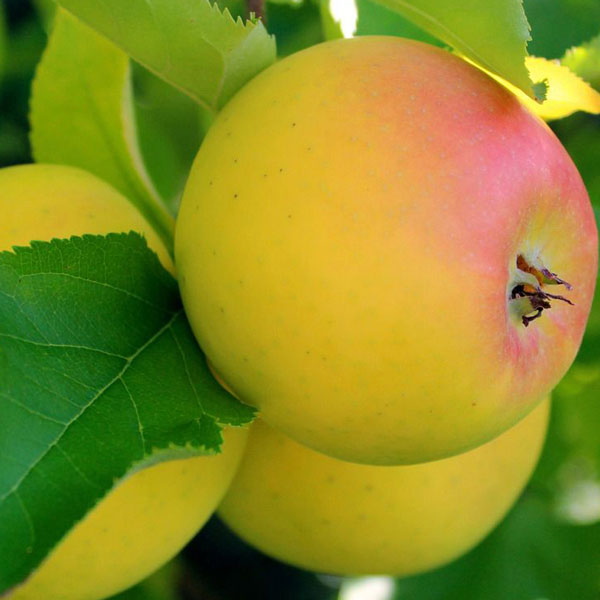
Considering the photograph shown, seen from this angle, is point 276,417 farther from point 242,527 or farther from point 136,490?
point 242,527

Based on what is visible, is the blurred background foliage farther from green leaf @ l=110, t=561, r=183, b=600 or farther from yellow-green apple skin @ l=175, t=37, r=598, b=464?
yellow-green apple skin @ l=175, t=37, r=598, b=464

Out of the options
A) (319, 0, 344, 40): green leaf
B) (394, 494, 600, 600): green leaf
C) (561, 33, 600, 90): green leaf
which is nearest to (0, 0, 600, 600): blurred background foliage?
(394, 494, 600, 600): green leaf

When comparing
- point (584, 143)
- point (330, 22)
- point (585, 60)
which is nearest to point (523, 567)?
point (584, 143)

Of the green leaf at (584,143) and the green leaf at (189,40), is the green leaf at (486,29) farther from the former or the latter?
the green leaf at (584,143)

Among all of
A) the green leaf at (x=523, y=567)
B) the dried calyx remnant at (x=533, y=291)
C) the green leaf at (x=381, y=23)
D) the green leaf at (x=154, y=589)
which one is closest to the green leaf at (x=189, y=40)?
the green leaf at (x=381, y=23)

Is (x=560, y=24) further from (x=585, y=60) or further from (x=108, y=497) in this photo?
(x=108, y=497)

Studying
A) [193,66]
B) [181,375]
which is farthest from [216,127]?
[181,375]

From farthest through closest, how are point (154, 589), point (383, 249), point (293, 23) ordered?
1. point (293, 23)
2. point (154, 589)
3. point (383, 249)
